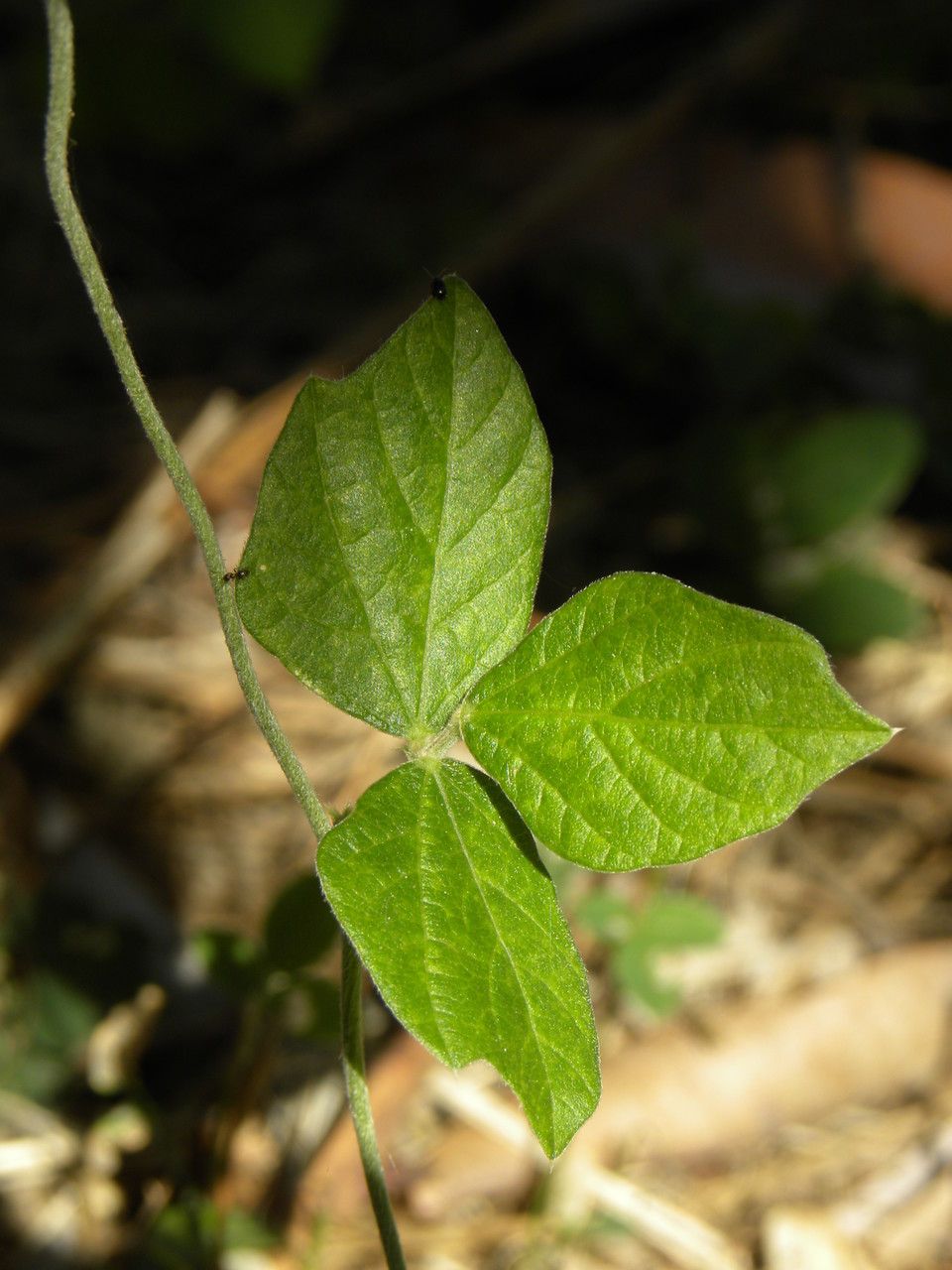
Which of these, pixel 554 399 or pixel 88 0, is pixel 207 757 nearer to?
pixel 554 399

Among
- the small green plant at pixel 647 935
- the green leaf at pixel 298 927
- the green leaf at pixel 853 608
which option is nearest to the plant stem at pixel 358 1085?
the green leaf at pixel 298 927

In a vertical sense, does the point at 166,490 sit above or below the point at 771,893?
above

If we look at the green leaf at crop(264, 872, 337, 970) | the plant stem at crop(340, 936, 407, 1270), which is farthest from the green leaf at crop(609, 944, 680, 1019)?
the plant stem at crop(340, 936, 407, 1270)

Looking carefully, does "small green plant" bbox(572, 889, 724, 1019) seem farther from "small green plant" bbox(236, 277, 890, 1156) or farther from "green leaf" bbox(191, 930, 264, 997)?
"small green plant" bbox(236, 277, 890, 1156)

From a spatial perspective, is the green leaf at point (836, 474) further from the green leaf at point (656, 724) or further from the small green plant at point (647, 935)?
the green leaf at point (656, 724)

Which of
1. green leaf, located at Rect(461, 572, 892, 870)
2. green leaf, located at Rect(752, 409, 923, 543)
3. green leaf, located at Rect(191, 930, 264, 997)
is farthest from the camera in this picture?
green leaf, located at Rect(752, 409, 923, 543)

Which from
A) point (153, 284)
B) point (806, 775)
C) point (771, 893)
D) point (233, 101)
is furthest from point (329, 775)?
point (233, 101)

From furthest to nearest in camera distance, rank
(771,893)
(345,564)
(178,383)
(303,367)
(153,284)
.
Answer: (153,284) < (178,383) < (303,367) < (771,893) < (345,564)
